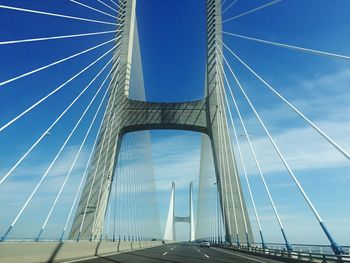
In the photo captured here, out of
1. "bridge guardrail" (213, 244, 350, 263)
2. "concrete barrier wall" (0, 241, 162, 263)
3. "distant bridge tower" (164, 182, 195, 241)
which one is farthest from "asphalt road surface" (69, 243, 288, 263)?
"distant bridge tower" (164, 182, 195, 241)

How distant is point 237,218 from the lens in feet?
91.6

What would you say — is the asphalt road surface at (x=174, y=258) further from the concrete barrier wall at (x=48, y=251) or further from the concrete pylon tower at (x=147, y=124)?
the concrete pylon tower at (x=147, y=124)

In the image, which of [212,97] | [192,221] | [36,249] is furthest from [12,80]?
[192,221]

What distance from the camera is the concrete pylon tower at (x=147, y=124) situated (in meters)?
27.4

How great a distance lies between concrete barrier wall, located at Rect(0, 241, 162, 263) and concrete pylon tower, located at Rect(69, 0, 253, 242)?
422 centimetres

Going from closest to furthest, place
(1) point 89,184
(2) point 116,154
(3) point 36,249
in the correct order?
1. (3) point 36,249
2. (1) point 89,184
3. (2) point 116,154

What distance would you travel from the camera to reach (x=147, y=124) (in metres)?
33.1

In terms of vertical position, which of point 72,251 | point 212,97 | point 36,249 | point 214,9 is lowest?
point 36,249

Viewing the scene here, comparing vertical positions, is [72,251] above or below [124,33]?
below

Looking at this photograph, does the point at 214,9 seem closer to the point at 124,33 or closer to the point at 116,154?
the point at 124,33

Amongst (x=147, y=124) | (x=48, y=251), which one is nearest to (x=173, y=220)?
(x=147, y=124)

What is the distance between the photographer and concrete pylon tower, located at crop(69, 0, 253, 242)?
2739 cm

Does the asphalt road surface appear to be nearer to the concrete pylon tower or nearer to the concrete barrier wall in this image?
the concrete barrier wall

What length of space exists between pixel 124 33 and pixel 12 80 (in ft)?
59.6
